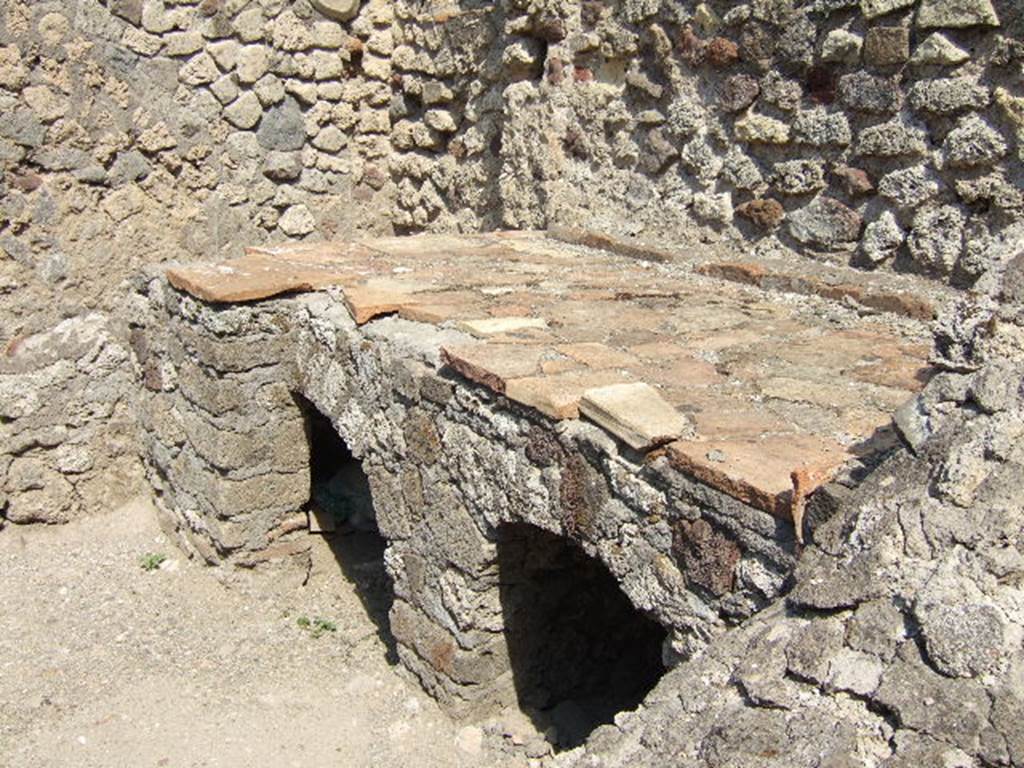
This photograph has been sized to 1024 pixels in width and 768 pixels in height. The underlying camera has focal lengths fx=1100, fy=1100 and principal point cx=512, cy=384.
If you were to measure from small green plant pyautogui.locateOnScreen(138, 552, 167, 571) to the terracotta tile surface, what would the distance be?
1176mm

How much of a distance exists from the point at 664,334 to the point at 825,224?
37.9 inches

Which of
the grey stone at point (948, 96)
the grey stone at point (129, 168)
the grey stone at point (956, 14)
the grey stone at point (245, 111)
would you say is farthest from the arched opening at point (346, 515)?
the grey stone at point (956, 14)

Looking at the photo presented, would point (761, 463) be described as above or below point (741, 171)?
below

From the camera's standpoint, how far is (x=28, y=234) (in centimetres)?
456

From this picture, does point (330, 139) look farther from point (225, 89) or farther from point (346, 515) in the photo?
point (346, 515)

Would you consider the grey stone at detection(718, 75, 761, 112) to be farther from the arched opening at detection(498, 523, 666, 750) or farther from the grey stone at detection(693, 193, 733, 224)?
the arched opening at detection(498, 523, 666, 750)

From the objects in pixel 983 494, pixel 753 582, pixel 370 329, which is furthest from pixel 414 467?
pixel 983 494

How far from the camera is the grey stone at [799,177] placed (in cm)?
369

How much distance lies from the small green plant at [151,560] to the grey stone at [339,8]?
2.58 m

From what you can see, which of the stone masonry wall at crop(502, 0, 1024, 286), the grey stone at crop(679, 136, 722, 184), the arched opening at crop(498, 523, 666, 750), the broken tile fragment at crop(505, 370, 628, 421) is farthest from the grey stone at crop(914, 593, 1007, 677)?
the grey stone at crop(679, 136, 722, 184)

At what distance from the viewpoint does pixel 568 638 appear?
3496 millimetres

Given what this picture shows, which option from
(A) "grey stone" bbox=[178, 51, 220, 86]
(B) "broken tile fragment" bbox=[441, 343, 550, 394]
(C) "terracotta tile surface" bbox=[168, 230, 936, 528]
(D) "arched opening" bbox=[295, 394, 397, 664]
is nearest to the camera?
(C) "terracotta tile surface" bbox=[168, 230, 936, 528]

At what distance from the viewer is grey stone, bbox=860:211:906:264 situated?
3.49 m

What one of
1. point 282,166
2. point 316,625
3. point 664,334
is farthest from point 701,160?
point 316,625
